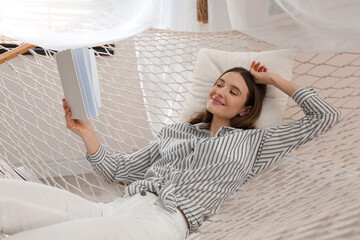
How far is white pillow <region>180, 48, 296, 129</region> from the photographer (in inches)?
51.0

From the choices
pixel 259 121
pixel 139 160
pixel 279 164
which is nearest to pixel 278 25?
pixel 259 121

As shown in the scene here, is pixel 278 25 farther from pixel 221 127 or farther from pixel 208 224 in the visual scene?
pixel 208 224

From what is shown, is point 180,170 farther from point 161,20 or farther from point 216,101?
point 161,20

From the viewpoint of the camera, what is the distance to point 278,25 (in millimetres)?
1405

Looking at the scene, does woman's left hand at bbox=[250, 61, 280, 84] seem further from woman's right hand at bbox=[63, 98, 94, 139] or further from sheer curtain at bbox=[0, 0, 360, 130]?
woman's right hand at bbox=[63, 98, 94, 139]

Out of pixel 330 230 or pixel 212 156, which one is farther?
pixel 212 156

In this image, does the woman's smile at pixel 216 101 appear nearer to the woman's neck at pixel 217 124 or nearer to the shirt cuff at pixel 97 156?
the woman's neck at pixel 217 124

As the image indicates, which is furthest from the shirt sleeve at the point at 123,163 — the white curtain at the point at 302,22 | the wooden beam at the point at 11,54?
the wooden beam at the point at 11,54

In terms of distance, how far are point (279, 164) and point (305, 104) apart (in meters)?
0.20

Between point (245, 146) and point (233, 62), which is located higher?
point (233, 62)

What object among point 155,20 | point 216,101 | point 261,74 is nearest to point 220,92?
point 216,101

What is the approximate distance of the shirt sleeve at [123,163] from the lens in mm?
1231

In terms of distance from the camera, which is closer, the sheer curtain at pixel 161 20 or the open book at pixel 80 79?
the open book at pixel 80 79

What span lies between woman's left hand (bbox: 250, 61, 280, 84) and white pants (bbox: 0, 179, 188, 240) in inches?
18.8
